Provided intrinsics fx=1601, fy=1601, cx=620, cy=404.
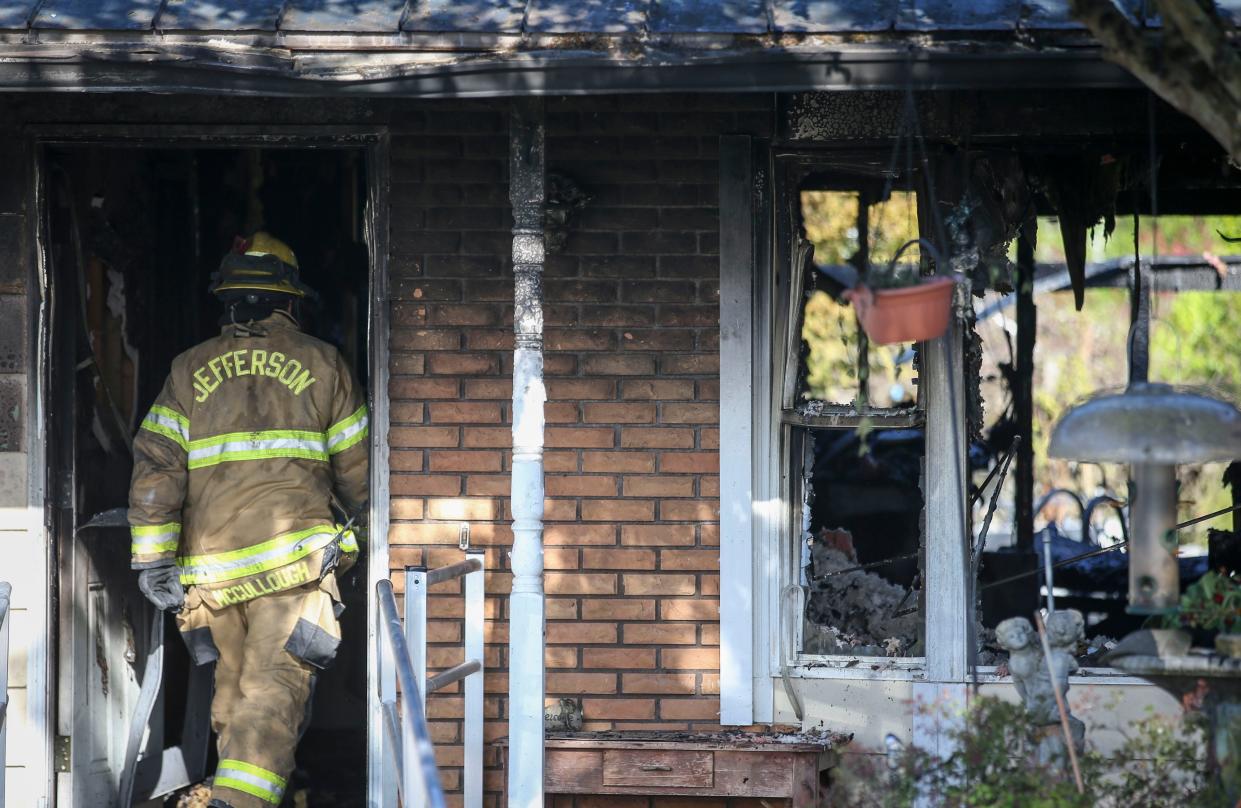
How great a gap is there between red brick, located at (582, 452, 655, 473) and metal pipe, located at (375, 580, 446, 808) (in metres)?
1.12

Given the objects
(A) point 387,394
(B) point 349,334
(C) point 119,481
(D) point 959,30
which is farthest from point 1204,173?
(C) point 119,481

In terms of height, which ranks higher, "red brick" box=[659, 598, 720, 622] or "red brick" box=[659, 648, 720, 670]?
"red brick" box=[659, 598, 720, 622]

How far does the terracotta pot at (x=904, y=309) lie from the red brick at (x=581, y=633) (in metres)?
1.84

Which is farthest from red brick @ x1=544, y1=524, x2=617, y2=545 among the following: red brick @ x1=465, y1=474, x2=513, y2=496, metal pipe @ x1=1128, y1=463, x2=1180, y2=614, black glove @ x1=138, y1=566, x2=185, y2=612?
metal pipe @ x1=1128, y1=463, x2=1180, y2=614

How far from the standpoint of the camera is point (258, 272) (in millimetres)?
6125

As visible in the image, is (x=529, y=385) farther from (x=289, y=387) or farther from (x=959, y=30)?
(x=959, y=30)

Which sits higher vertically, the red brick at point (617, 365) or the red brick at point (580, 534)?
the red brick at point (617, 365)

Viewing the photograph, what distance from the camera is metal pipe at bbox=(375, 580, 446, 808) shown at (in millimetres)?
3334

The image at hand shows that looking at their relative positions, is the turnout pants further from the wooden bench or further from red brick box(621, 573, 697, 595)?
red brick box(621, 573, 697, 595)

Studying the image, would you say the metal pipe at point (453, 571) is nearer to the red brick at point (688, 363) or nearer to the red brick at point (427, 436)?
the red brick at point (427, 436)

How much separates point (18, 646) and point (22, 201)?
164 centimetres

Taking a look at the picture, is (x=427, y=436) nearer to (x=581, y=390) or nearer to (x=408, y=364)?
Answer: (x=408, y=364)

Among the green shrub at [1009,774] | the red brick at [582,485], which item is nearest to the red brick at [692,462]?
the red brick at [582,485]

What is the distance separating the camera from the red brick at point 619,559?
5902 mm
